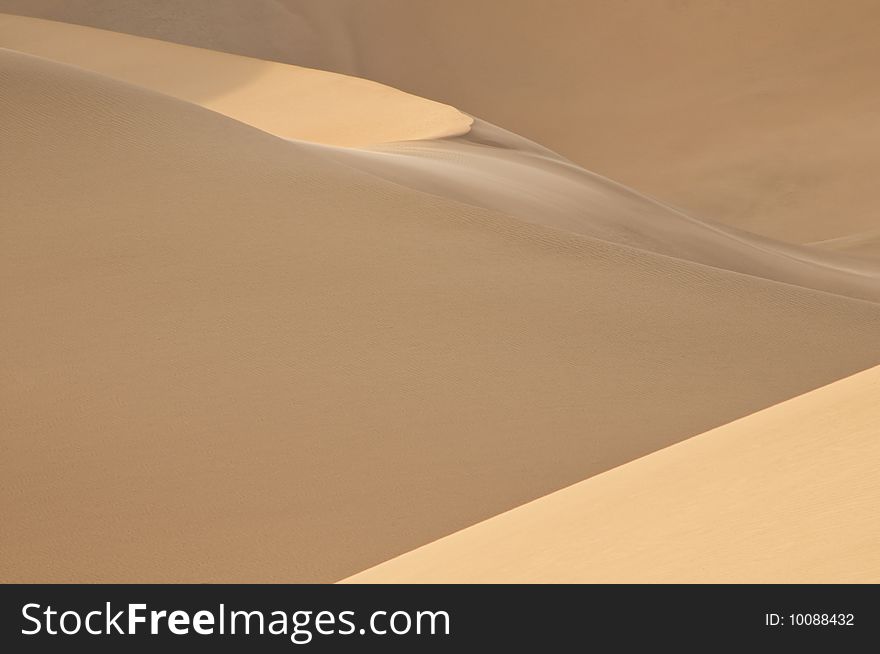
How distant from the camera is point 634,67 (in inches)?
755

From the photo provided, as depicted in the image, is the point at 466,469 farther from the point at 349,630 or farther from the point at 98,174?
the point at 98,174

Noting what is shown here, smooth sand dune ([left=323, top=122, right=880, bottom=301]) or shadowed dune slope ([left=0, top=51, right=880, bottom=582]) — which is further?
smooth sand dune ([left=323, top=122, right=880, bottom=301])

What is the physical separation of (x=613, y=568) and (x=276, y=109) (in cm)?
1028

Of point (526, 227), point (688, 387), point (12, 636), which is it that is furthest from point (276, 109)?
point (12, 636)

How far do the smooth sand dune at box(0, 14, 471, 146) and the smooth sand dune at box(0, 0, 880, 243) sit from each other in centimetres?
334

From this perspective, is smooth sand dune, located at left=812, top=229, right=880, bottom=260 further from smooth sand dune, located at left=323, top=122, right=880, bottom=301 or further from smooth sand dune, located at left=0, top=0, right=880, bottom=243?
smooth sand dune, located at left=0, top=0, right=880, bottom=243

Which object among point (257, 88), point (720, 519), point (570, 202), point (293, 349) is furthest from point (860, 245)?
point (720, 519)

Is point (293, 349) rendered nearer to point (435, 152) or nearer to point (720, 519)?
Answer: point (720, 519)

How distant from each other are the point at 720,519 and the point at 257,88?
1114 cm

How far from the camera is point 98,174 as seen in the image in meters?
5.08

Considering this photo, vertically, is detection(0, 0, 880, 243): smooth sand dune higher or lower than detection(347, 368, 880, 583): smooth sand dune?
higher

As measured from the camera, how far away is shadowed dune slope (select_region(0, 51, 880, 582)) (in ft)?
10.8

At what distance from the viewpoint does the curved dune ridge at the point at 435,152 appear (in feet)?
22.6

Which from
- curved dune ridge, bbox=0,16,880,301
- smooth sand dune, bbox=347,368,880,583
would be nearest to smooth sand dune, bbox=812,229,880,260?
curved dune ridge, bbox=0,16,880,301
